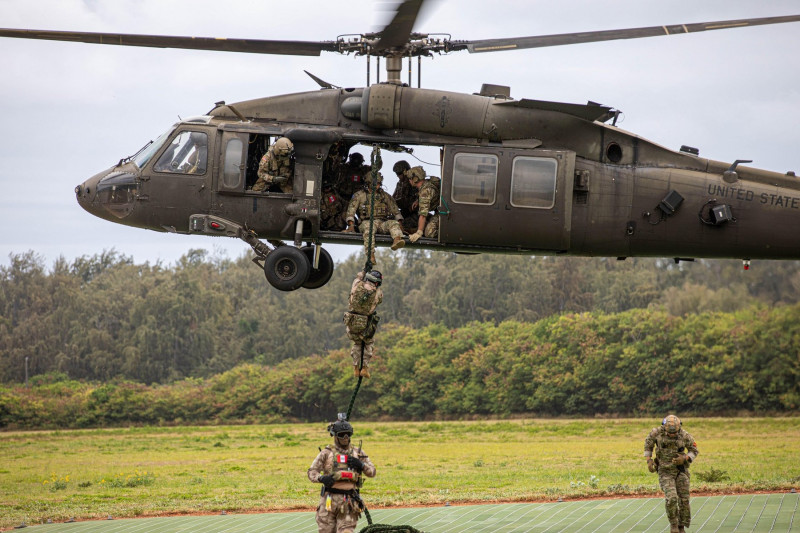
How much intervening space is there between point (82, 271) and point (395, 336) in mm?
24868

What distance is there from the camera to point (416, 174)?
1287 centimetres

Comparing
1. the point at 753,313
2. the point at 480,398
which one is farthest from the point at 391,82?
the point at 480,398

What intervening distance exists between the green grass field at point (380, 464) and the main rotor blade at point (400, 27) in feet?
36.9

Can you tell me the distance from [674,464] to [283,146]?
700cm

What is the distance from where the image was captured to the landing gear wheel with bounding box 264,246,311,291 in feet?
40.9

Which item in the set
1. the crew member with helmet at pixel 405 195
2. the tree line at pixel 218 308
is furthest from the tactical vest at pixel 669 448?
the tree line at pixel 218 308

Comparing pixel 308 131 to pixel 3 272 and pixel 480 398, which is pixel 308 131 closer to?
pixel 480 398

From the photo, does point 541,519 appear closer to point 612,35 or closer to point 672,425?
point 672,425

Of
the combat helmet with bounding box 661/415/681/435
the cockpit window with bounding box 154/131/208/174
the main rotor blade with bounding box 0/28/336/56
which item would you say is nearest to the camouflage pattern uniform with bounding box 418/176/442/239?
the main rotor blade with bounding box 0/28/336/56

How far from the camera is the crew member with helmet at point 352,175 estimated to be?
43.3 feet

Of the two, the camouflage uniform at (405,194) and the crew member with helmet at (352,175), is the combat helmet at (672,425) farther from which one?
the crew member with helmet at (352,175)

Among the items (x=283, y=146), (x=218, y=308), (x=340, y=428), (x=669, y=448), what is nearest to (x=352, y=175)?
(x=283, y=146)

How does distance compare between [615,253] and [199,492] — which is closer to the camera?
[615,253]

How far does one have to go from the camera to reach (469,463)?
30.9 metres
